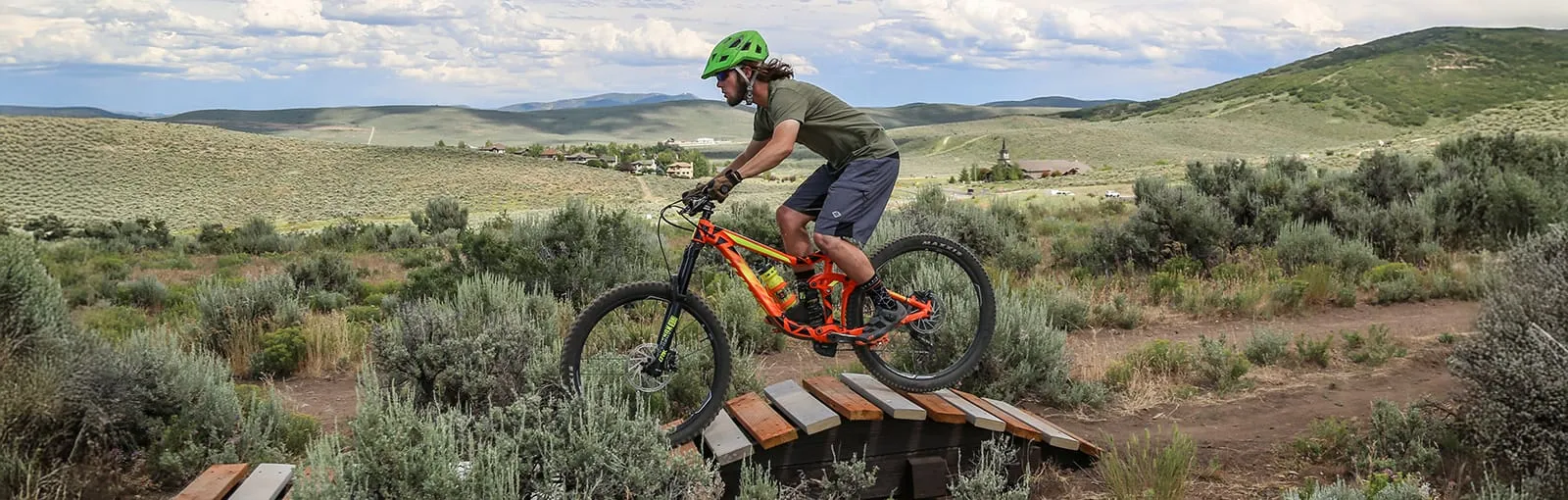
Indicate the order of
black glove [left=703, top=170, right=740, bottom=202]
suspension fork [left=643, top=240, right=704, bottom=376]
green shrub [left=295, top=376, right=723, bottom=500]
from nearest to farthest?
green shrub [left=295, top=376, right=723, bottom=500] → black glove [left=703, top=170, right=740, bottom=202] → suspension fork [left=643, top=240, right=704, bottom=376]

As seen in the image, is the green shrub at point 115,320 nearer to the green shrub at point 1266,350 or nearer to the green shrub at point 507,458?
the green shrub at point 507,458

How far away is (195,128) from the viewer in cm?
9162

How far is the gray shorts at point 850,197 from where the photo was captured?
5148mm

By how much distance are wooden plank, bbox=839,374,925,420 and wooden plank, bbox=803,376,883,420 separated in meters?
0.04

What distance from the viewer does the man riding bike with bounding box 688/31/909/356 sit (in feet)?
16.1

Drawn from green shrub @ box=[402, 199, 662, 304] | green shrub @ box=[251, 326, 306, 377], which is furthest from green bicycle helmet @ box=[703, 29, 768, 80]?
green shrub @ box=[251, 326, 306, 377]

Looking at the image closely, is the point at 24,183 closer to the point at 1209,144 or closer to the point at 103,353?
the point at 103,353

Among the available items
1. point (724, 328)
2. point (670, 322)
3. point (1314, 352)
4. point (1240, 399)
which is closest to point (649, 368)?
point (670, 322)

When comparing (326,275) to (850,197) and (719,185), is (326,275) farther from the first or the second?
(850,197)

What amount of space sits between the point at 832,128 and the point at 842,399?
1.45m

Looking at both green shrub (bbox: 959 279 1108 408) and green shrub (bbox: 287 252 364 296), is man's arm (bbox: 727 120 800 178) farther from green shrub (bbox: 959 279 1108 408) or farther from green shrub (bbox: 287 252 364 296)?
green shrub (bbox: 287 252 364 296)

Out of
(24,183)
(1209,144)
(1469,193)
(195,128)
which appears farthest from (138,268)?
(1209,144)

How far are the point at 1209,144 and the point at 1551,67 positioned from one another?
73.3 metres

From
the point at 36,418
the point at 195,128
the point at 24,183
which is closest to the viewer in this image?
the point at 36,418
